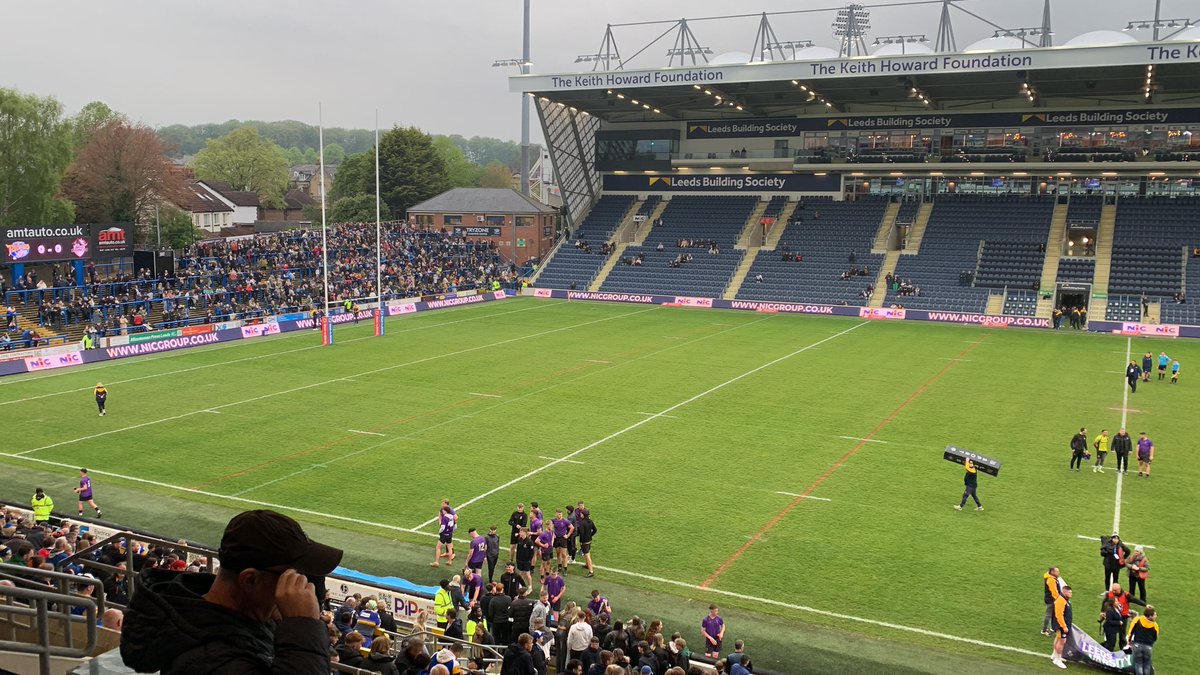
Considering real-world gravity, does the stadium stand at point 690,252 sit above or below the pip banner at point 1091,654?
above

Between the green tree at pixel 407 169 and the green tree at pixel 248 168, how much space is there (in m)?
29.1

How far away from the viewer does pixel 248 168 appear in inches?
5364

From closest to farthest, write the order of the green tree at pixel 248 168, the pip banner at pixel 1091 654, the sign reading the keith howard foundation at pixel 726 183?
the pip banner at pixel 1091 654 → the sign reading the keith howard foundation at pixel 726 183 → the green tree at pixel 248 168

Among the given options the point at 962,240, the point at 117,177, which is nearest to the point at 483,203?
the point at 117,177

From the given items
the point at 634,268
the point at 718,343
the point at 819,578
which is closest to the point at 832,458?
the point at 819,578

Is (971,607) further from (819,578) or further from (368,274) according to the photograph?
(368,274)

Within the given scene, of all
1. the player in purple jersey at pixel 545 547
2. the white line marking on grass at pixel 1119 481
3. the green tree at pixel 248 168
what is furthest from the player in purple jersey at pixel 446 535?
the green tree at pixel 248 168

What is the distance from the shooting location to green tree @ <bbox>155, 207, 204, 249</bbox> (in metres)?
81.9

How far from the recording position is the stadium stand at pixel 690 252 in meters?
73.2

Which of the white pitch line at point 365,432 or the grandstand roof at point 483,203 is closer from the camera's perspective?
the white pitch line at point 365,432

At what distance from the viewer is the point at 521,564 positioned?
18734 mm

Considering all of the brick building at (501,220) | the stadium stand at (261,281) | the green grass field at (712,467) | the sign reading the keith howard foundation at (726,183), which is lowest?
the green grass field at (712,467)

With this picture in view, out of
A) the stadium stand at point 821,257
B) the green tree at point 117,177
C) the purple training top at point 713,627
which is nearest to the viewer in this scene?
the purple training top at point 713,627

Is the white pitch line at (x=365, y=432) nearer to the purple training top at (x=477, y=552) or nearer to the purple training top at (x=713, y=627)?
the purple training top at (x=477, y=552)
